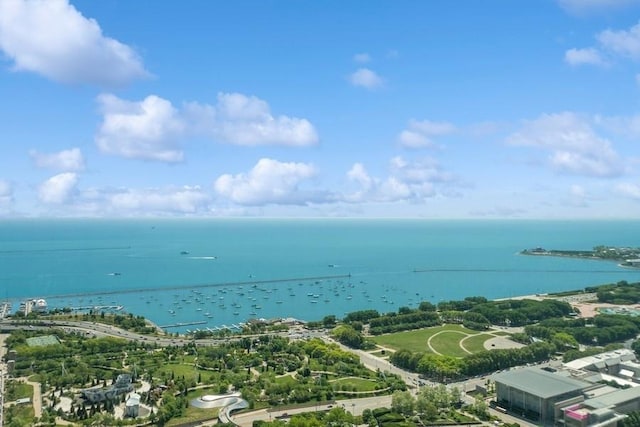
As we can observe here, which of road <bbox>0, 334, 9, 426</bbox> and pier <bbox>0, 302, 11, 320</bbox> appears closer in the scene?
road <bbox>0, 334, 9, 426</bbox>

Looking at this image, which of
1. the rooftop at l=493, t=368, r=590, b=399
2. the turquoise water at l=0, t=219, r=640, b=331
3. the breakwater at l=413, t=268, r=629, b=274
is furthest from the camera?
the breakwater at l=413, t=268, r=629, b=274

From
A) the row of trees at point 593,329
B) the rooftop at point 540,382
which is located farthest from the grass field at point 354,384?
the row of trees at point 593,329

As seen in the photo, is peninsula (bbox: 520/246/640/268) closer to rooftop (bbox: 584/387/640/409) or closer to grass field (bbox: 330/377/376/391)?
rooftop (bbox: 584/387/640/409)

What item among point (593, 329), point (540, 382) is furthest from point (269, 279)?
point (540, 382)

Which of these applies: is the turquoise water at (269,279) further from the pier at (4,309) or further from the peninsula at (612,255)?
the pier at (4,309)

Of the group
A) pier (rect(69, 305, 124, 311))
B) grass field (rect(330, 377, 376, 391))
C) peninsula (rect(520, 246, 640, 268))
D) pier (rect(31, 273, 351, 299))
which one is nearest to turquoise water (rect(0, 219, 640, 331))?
pier (rect(31, 273, 351, 299))

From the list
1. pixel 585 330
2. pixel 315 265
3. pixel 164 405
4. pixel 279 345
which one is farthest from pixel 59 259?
pixel 585 330

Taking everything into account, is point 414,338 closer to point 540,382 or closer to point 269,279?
point 540,382

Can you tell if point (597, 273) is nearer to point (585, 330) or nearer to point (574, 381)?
point (585, 330)
